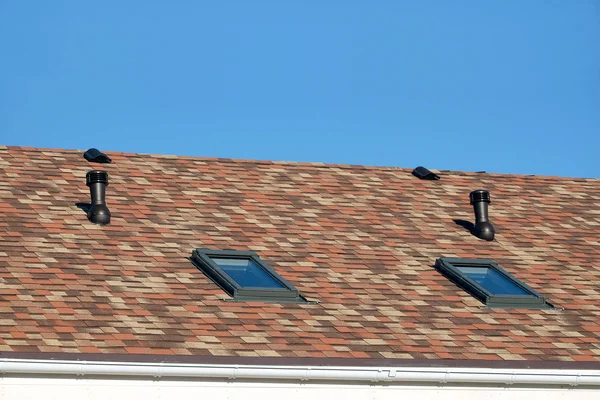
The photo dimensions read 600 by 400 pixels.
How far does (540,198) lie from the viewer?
23188 millimetres

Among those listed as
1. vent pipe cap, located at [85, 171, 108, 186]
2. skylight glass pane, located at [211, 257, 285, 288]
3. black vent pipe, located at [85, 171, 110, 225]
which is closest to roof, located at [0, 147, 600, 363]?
black vent pipe, located at [85, 171, 110, 225]

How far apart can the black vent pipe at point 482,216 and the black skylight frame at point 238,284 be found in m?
4.09

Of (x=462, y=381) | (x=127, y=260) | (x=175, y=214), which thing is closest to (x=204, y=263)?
(x=127, y=260)

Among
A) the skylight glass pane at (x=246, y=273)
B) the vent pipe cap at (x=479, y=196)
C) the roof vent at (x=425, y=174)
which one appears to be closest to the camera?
the skylight glass pane at (x=246, y=273)

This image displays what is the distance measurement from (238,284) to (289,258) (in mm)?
1639

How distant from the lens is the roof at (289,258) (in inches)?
610

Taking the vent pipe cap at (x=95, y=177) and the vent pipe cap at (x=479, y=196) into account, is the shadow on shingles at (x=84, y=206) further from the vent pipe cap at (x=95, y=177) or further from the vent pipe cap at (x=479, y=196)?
the vent pipe cap at (x=479, y=196)

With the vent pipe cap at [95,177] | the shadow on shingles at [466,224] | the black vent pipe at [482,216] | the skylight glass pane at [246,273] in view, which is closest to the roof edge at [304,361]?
the skylight glass pane at [246,273]

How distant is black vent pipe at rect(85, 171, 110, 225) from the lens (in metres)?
18.6

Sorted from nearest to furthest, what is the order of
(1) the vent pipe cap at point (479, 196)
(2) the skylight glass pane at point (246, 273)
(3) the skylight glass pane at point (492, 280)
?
1. (2) the skylight glass pane at point (246, 273)
2. (3) the skylight glass pane at point (492, 280)
3. (1) the vent pipe cap at point (479, 196)

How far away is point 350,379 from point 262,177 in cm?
747

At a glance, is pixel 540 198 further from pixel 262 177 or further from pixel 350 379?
pixel 350 379

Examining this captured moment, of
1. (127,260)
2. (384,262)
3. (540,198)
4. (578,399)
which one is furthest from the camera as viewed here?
(540,198)

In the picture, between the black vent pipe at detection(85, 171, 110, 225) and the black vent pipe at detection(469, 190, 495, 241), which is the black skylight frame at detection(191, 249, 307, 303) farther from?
the black vent pipe at detection(469, 190, 495, 241)
